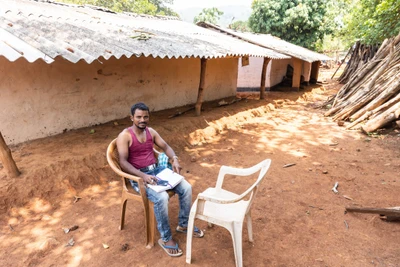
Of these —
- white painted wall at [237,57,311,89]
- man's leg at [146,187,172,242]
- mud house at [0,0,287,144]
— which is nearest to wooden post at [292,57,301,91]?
white painted wall at [237,57,311,89]

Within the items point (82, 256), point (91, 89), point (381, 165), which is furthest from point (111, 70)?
point (381, 165)

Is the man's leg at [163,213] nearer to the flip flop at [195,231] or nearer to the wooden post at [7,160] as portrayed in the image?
the flip flop at [195,231]

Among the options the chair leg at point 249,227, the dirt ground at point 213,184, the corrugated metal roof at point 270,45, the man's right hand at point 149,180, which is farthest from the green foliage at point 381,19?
the man's right hand at point 149,180

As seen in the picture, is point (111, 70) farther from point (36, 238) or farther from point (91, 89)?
point (36, 238)

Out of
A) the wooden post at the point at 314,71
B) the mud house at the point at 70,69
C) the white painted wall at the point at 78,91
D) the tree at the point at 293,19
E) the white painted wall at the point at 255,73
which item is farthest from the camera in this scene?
the tree at the point at 293,19

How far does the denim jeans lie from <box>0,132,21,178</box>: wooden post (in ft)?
6.88

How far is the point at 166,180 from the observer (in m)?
2.85

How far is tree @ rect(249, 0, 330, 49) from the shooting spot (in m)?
17.3

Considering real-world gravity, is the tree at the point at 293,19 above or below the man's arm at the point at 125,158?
above

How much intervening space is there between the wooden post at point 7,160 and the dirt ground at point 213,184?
3.9 inches

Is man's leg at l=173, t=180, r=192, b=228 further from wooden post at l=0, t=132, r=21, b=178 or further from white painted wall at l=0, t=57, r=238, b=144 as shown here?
white painted wall at l=0, t=57, r=238, b=144

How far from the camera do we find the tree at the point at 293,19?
56.8 feet

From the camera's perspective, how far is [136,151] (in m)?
2.95

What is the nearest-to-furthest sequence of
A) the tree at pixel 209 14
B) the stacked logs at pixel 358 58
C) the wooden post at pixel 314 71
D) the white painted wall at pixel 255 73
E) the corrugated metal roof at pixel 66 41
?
the corrugated metal roof at pixel 66 41
the white painted wall at pixel 255 73
the stacked logs at pixel 358 58
the wooden post at pixel 314 71
the tree at pixel 209 14
